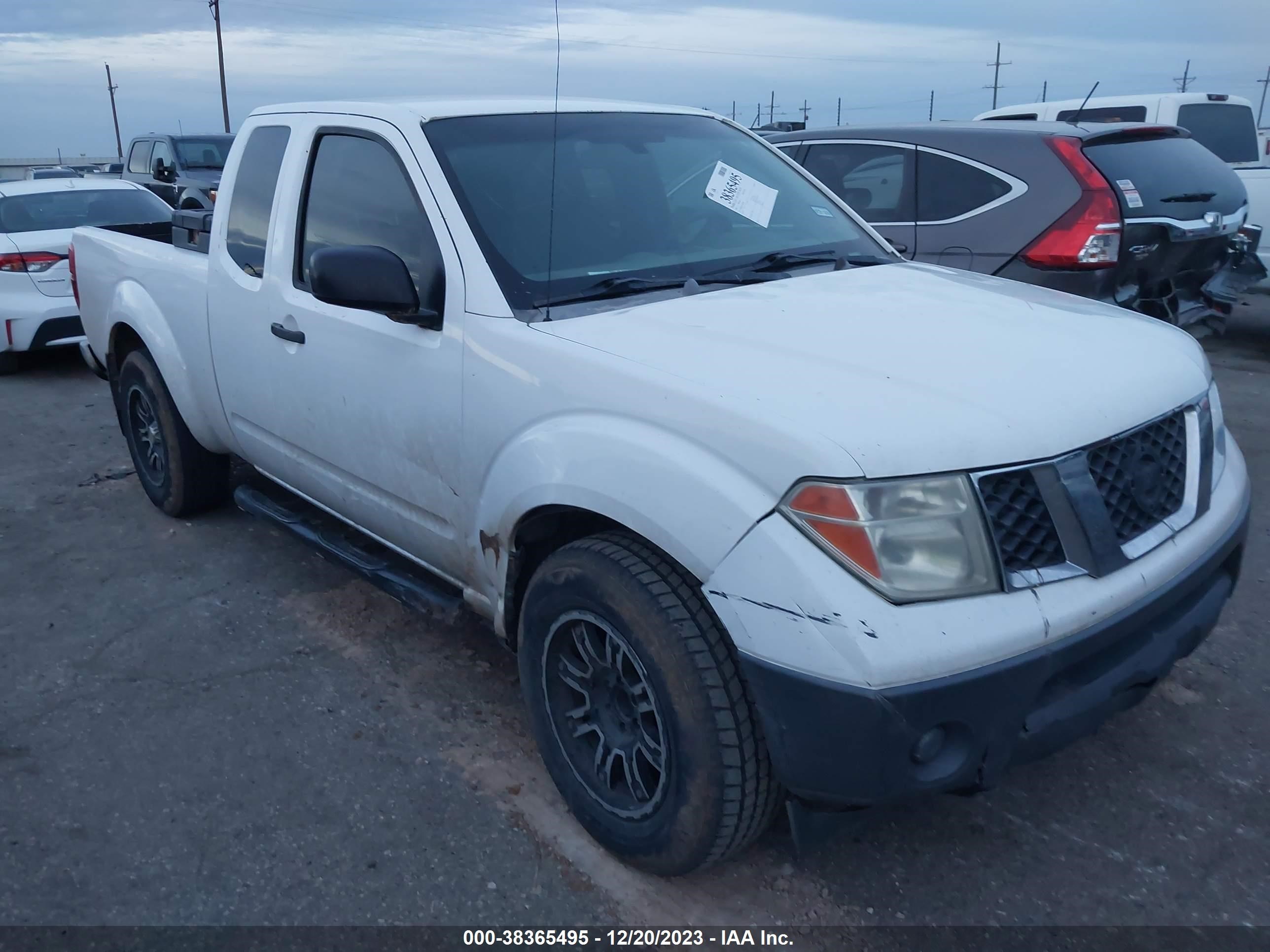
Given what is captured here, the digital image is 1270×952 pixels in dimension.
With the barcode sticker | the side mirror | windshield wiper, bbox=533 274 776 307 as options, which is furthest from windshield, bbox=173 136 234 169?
windshield wiper, bbox=533 274 776 307

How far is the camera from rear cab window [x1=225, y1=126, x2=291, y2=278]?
392 cm

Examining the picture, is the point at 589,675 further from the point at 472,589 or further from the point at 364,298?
the point at 364,298

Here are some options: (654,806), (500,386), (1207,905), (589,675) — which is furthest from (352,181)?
(1207,905)

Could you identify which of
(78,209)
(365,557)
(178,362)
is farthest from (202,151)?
(365,557)

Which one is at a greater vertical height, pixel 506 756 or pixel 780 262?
pixel 780 262

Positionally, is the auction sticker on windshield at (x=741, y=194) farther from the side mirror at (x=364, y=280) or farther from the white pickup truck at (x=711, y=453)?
the side mirror at (x=364, y=280)

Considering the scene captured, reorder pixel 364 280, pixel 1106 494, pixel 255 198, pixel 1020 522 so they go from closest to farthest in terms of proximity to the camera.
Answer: pixel 1020 522
pixel 1106 494
pixel 364 280
pixel 255 198

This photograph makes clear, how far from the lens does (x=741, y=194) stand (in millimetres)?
3648

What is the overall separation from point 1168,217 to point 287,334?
4.96 metres

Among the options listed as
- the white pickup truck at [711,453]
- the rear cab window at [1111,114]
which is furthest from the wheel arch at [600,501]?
the rear cab window at [1111,114]

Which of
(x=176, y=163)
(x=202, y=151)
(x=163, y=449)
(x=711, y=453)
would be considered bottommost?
(x=163, y=449)

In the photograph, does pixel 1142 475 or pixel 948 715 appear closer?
pixel 948 715

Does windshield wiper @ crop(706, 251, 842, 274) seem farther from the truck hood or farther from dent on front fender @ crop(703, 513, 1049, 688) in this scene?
dent on front fender @ crop(703, 513, 1049, 688)

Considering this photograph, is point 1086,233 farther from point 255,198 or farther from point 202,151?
point 202,151
